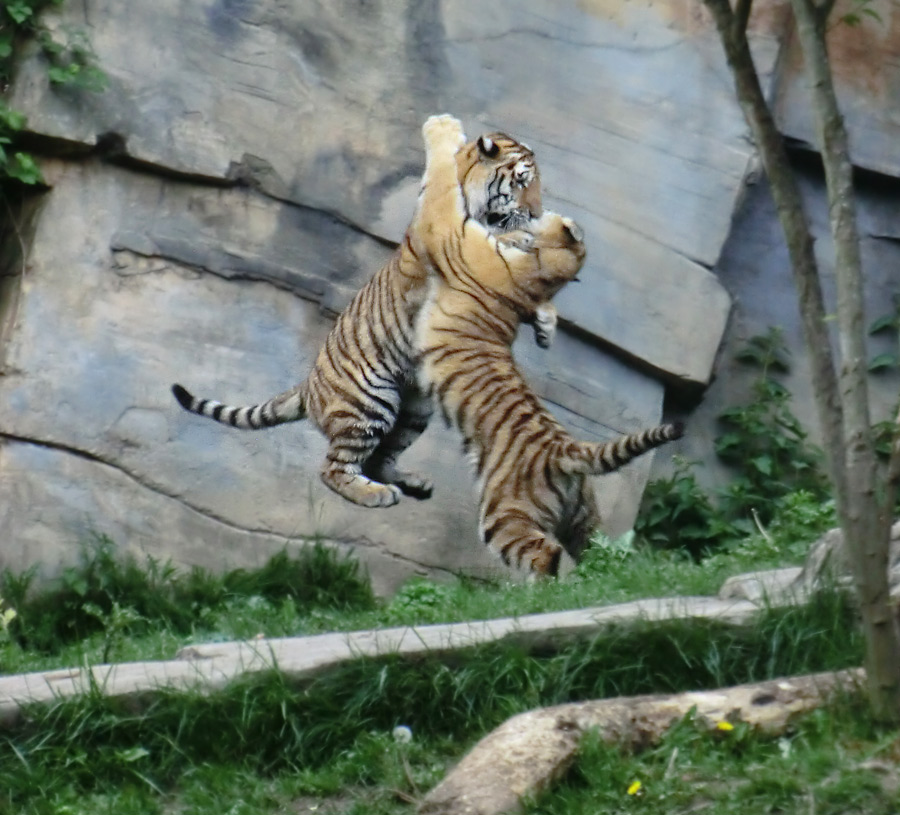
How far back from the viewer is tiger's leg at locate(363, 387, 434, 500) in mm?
8805

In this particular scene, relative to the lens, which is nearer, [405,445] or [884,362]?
[405,445]

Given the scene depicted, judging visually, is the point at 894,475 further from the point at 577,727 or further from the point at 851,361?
the point at 577,727

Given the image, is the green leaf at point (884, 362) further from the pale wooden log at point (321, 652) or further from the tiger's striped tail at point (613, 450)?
the pale wooden log at point (321, 652)

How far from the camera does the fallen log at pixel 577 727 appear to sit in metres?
4.02

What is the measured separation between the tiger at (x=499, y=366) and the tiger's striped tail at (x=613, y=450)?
0.01 m

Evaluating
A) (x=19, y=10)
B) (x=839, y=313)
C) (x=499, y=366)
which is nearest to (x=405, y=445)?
(x=499, y=366)

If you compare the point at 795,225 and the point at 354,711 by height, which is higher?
the point at 795,225

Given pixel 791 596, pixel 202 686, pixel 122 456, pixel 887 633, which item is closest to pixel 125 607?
pixel 122 456

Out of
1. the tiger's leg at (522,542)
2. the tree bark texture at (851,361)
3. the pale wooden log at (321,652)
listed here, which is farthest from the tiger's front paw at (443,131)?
the tree bark texture at (851,361)

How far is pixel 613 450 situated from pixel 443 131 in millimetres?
2313

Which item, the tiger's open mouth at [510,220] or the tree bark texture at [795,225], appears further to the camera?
the tiger's open mouth at [510,220]

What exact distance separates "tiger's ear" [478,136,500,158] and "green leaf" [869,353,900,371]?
9.29 feet

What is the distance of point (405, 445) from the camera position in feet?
28.9

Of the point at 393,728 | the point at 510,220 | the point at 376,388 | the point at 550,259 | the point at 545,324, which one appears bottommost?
the point at 393,728
